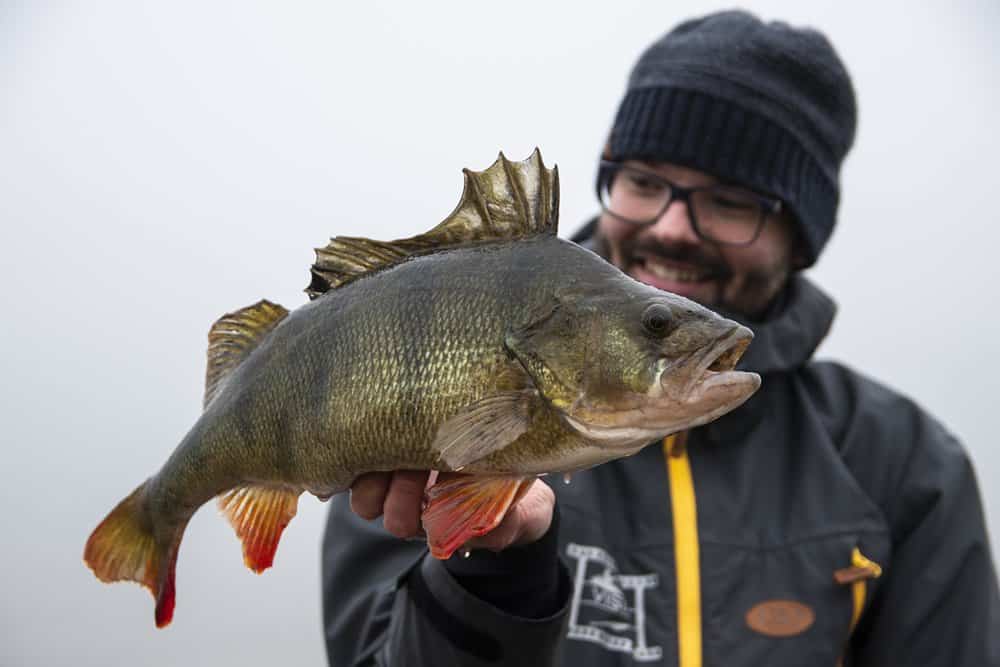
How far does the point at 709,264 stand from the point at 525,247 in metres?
1.37

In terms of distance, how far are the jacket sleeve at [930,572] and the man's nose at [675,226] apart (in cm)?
77

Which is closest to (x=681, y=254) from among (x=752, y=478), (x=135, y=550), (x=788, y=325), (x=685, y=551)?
(x=788, y=325)

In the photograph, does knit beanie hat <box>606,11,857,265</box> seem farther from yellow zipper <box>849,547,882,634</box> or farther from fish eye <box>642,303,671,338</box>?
fish eye <box>642,303,671,338</box>

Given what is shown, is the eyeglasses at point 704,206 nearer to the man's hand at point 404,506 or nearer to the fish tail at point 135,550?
the man's hand at point 404,506

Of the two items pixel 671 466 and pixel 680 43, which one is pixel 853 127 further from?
pixel 671 466

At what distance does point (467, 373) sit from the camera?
3.16 feet

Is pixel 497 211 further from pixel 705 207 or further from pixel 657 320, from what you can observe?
pixel 705 207

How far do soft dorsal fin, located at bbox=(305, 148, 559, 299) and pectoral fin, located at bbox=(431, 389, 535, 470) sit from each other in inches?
8.9

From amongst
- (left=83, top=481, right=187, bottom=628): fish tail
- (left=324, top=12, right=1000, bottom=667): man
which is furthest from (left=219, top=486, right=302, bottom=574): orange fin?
(left=324, top=12, right=1000, bottom=667): man

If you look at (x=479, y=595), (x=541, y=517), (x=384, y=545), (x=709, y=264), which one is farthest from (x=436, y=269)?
(x=709, y=264)

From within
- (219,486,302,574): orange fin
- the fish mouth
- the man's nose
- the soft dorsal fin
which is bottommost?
(219,486,302,574): orange fin

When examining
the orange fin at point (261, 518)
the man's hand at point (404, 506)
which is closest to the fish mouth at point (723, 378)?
the man's hand at point (404, 506)

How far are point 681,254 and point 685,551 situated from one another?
78 cm

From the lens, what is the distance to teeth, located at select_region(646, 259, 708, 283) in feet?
7.48
